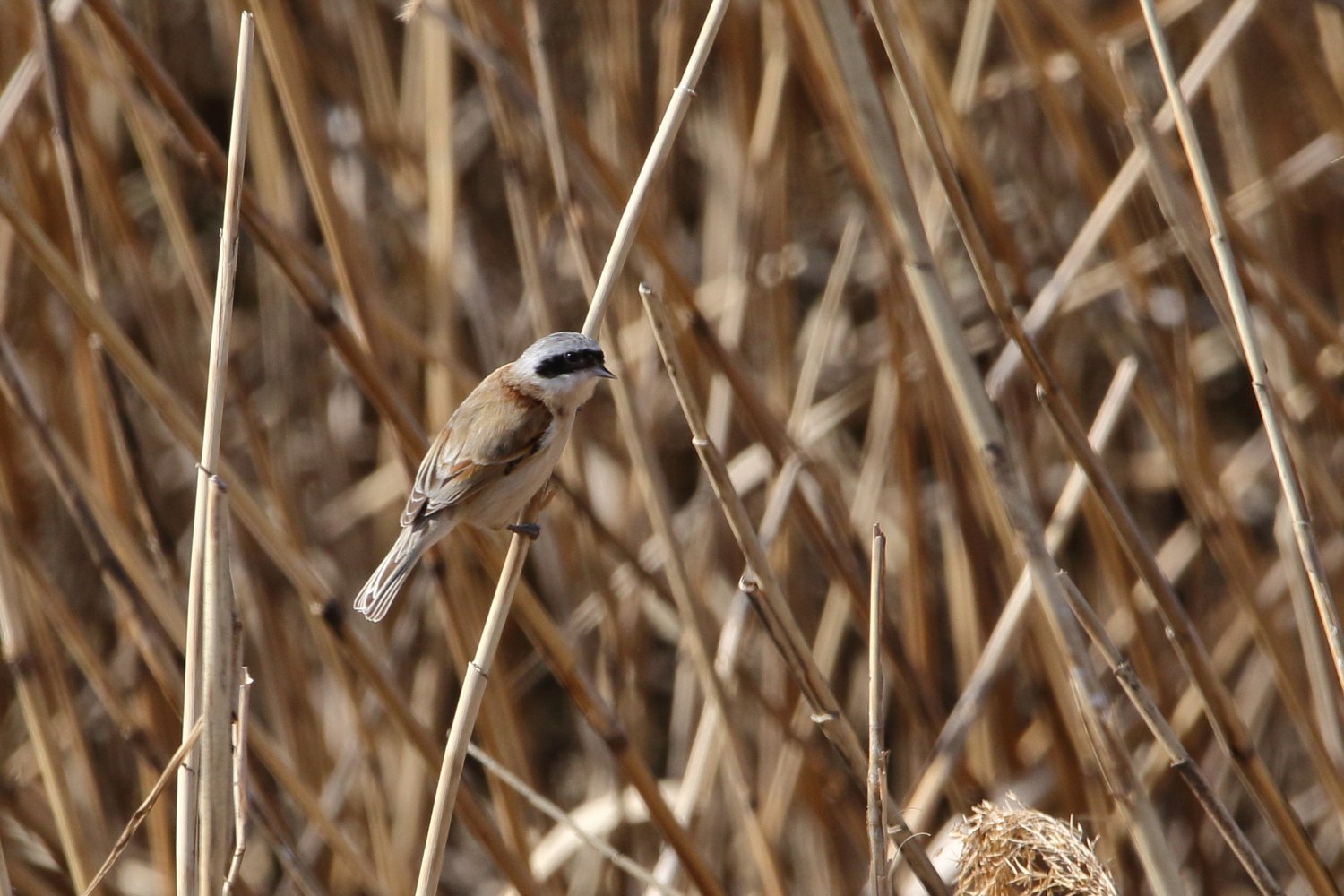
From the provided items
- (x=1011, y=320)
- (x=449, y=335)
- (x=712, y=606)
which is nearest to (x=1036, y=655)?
(x=712, y=606)

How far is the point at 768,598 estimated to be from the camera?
1864mm

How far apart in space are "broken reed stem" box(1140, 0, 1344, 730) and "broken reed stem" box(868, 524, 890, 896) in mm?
567

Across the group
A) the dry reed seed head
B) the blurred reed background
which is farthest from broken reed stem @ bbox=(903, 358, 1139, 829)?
the dry reed seed head

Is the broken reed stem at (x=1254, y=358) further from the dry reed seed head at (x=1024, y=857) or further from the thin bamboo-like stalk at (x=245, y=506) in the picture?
the thin bamboo-like stalk at (x=245, y=506)

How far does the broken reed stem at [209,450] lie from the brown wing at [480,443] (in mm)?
947

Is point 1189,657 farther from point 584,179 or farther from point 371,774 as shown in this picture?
point 371,774

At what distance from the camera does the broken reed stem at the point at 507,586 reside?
1.82 meters

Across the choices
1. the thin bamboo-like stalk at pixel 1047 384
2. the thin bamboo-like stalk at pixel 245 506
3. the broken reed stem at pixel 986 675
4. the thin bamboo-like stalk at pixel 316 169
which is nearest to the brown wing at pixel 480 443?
the thin bamboo-like stalk at pixel 316 169

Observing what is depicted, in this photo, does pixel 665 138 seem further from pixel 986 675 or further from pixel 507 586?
pixel 986 675

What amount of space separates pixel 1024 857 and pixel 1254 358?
0.77 metres

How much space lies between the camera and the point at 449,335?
3.31 m

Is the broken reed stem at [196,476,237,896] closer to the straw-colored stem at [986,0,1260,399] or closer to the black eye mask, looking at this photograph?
the black eye mask

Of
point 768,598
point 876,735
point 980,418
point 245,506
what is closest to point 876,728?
point 876,735

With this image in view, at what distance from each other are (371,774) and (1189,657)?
1.86 metres
